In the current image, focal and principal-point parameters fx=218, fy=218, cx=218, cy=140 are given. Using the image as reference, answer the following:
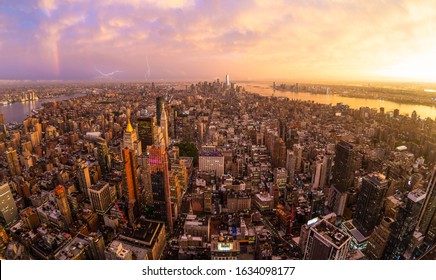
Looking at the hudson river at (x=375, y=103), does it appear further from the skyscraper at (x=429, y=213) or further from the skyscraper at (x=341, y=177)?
the skyscraper at (x=341, y=177)

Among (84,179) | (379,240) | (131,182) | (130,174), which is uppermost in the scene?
(130,174)

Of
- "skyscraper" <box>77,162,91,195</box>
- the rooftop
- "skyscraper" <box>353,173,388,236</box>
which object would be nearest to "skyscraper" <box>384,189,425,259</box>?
"skyscraper" <box>353,173,388,236</box>

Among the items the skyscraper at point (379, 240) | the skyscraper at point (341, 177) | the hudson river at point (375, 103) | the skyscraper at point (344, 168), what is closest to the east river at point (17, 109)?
the hudson river at point (375, 103)

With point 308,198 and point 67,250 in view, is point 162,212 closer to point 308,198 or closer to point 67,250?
point 67,250

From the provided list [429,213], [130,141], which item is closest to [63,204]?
[130,141]

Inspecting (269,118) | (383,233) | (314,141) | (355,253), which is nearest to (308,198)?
(383,233)

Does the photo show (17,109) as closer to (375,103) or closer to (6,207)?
(6,207)
